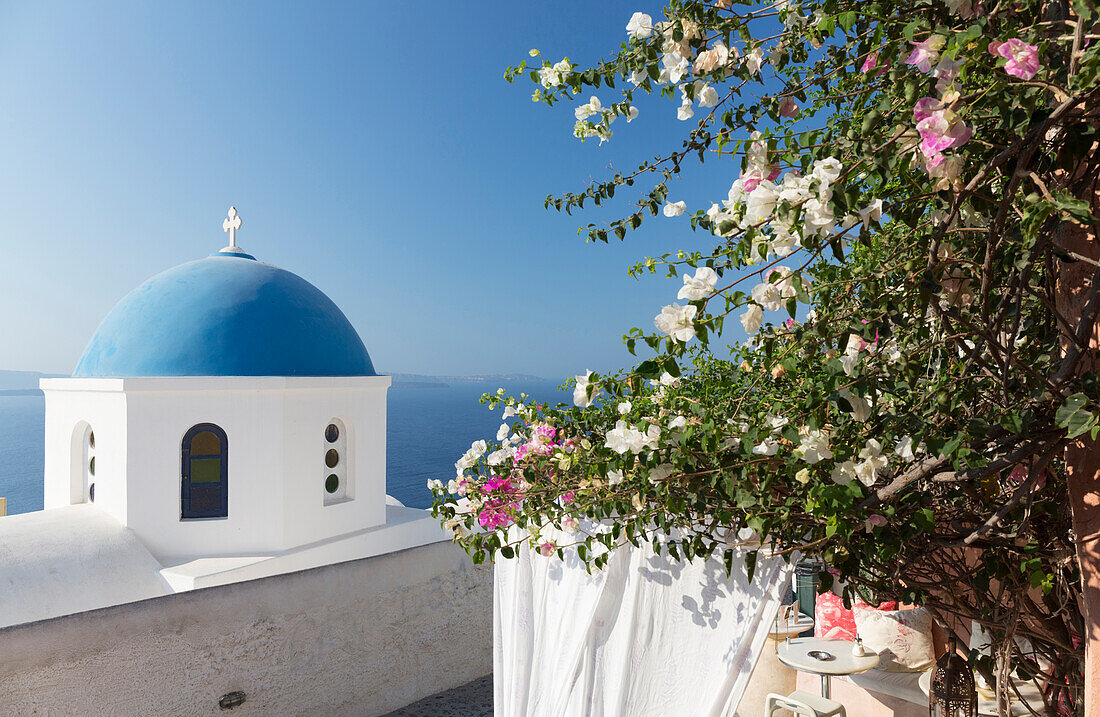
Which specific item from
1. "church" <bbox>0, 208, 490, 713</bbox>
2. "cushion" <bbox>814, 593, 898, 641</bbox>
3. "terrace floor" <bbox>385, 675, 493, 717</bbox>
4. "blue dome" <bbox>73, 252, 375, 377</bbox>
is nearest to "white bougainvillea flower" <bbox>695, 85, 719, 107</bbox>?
"cushion" <bbox>814, 593, 898, 641</bbox>

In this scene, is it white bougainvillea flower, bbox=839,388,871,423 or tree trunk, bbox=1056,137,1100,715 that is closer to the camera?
white bougainvillea flower, bbox=839,388,871,423

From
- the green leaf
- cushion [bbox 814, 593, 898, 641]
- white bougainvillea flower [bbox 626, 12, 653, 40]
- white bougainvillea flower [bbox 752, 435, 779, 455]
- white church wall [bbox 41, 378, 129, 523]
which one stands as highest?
white bougainvillea flower [bbox 626, 12, 653, 40]

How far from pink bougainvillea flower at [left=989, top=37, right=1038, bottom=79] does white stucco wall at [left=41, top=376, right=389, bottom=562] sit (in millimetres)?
7959

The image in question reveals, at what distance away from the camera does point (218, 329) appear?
26.5 ft

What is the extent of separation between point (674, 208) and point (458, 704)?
243 inches

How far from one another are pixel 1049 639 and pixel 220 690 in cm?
570

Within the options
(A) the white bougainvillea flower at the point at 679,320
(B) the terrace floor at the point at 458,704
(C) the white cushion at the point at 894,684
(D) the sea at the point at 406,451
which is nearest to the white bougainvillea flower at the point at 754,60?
(A) the white bougainvillea flower at the point at 679,320

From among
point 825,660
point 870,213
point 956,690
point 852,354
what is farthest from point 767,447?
point 825,660

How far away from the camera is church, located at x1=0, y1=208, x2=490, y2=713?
7.01 metres

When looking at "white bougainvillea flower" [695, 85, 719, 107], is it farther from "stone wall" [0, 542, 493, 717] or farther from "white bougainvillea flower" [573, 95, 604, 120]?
"stone wall" [0, 542, 493, 717]

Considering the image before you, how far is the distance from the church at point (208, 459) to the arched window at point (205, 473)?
0.02m

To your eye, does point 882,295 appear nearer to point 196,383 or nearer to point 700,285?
point 700,285

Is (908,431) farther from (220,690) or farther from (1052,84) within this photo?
(220,690)

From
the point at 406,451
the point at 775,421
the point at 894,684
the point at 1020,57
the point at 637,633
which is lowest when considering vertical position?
the point at 406,451
